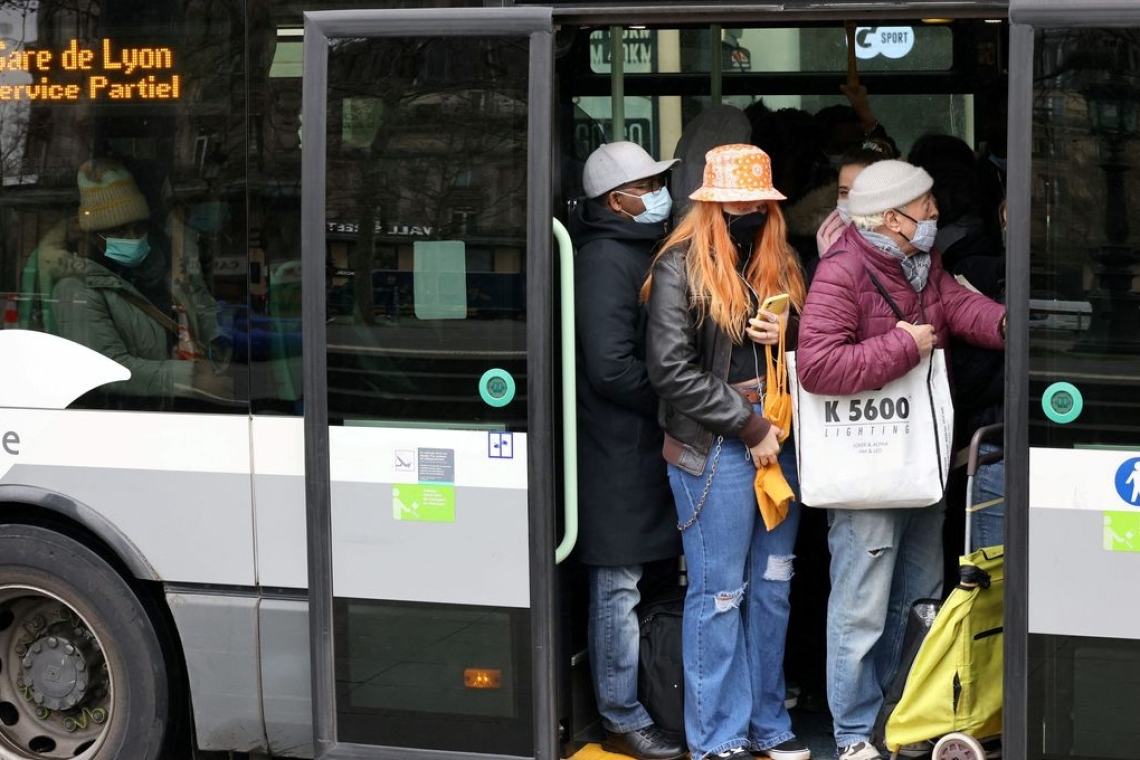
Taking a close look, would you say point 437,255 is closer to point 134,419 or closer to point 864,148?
point 134,419

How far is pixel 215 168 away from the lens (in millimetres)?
4668

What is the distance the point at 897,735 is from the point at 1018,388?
3.68 feet

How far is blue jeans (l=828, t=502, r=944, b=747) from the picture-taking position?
4.57 m

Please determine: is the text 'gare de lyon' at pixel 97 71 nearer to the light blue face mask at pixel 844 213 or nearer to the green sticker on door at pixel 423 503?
the green sticker on door at pixel 423 503

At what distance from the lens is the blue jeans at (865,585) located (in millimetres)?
4566

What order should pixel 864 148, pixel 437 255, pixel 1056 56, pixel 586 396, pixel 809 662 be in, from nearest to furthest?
pixel 1056 56 → pixel 437 255 → pixel 586 396 → pixel 864 148 → pixel 809 662

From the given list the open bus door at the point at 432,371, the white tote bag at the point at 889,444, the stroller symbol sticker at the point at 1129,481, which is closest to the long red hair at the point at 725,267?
the white tote bag at the point at 889,444

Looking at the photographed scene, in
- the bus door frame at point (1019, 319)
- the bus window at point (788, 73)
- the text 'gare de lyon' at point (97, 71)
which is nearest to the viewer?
the bus door frame at point (1019, 319)

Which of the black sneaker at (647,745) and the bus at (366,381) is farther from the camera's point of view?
the black sneaker at (647,745)

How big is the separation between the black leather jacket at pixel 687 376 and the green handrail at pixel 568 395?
0.80ft

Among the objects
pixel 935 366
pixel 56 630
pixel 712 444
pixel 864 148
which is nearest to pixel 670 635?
pixel 712 444

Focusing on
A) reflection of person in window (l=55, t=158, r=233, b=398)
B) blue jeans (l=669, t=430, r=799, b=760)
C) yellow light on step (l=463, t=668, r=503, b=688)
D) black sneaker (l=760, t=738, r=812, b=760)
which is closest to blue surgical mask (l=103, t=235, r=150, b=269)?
reflection of person in window (l=55, t=158, r=233, b=398)

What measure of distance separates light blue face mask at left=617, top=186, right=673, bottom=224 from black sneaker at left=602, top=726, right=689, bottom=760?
1596 millimetres

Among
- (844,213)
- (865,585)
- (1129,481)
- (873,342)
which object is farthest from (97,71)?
(1129,481)
